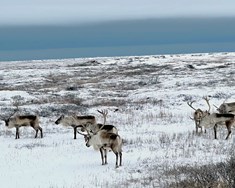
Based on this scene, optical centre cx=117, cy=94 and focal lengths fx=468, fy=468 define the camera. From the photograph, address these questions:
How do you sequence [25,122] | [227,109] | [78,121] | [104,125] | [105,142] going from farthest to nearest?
[227,109]
[25,122]
[78,121]
[104,125]
[105,142]

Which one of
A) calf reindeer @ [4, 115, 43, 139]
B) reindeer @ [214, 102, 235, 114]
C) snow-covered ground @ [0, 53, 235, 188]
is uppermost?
reindeer @ [214, 102, 235, 114]

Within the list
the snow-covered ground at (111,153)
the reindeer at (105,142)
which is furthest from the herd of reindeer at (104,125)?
the snow-covered ground at (111,153)

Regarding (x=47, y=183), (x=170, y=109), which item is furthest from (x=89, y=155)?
(x=170, y=109)

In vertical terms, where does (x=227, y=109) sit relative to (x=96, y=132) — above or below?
above

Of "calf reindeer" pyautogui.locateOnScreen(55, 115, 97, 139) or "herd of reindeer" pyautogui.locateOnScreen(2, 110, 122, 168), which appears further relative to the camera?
"calf reindeer" pyautogui.locateOnScreen(55, 115, 97, 139)

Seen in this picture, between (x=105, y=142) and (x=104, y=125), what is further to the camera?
(x=104, y=125)

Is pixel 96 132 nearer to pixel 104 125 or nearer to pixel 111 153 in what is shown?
pixel 104 125

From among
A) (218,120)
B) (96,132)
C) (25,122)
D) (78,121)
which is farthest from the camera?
(25,122)

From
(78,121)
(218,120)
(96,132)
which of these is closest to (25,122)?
(78,121)

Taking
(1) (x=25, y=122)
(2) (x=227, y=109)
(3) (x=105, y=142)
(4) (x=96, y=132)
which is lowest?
(3) (x=105, y=142)

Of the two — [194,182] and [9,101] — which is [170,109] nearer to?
[9,101]

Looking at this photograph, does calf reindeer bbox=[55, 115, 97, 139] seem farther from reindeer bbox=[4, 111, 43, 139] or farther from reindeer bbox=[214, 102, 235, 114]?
reindeer bbox=[214, 102, 235, 114]

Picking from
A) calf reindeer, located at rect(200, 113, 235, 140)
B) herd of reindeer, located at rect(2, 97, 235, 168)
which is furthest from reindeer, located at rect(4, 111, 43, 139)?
calf reindeer, located at rect(200, 113, 235, 140)

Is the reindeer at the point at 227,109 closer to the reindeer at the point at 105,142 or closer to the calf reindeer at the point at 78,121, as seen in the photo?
the calf reindeer at the point at 78,121
